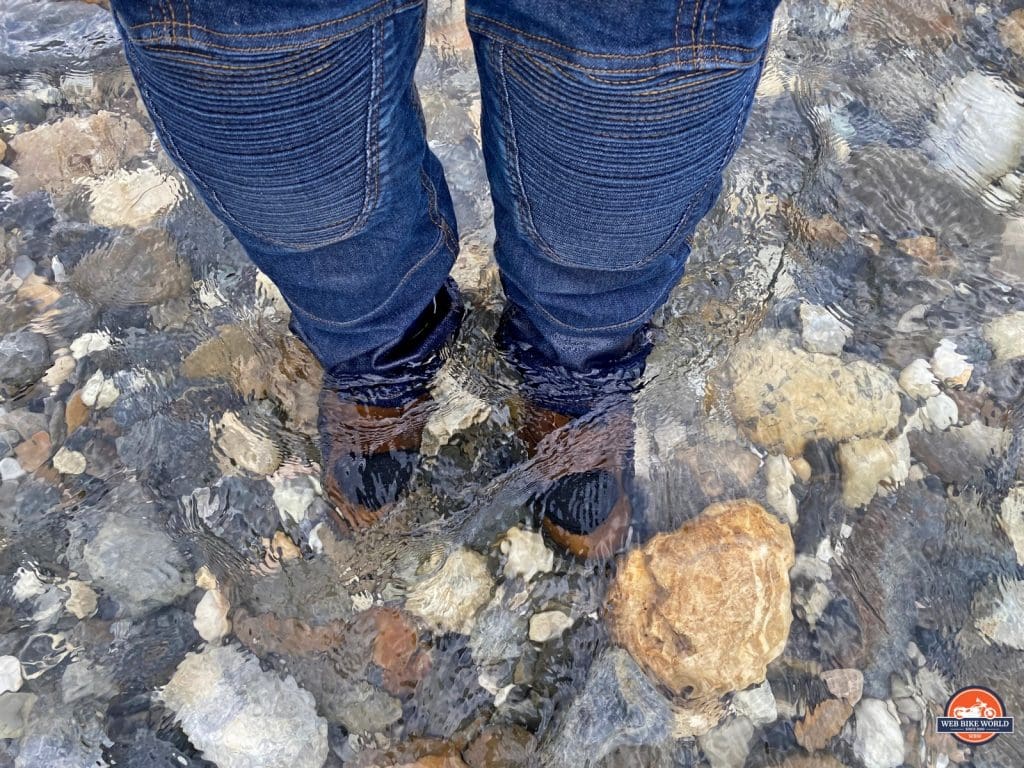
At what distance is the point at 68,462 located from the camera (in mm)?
1200

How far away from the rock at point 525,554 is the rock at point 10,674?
0.76 metres

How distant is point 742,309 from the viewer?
1.31 m

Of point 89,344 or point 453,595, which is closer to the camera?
point 453,595

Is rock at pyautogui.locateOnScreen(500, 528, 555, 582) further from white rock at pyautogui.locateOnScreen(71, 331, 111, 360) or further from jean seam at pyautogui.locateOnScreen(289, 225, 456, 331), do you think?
white rock at pyautogui.locateOnScreen(71, 331, 111, 360)

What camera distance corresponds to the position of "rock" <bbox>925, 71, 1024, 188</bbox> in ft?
4.67

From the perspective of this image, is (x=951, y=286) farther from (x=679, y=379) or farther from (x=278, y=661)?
(x=278, y=661)

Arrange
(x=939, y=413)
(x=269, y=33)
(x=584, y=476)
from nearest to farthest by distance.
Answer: (x=269, y=33), (x=584, y=476), (x=939, y=413)

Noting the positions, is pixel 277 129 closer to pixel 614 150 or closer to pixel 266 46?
pixel 266 46

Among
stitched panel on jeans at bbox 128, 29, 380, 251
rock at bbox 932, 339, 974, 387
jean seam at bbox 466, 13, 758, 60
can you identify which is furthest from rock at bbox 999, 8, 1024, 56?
stitched panel on jeans at bbox 128, 29, 380, 251

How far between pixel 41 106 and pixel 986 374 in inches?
78.0

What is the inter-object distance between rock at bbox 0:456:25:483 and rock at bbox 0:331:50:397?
0.42 feet

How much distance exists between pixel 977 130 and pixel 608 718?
4.52ft

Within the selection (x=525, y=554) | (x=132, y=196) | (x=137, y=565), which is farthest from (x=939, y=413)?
(x=132, y=196)

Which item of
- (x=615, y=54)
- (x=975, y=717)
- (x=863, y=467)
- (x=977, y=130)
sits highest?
(x=615, y=54)
